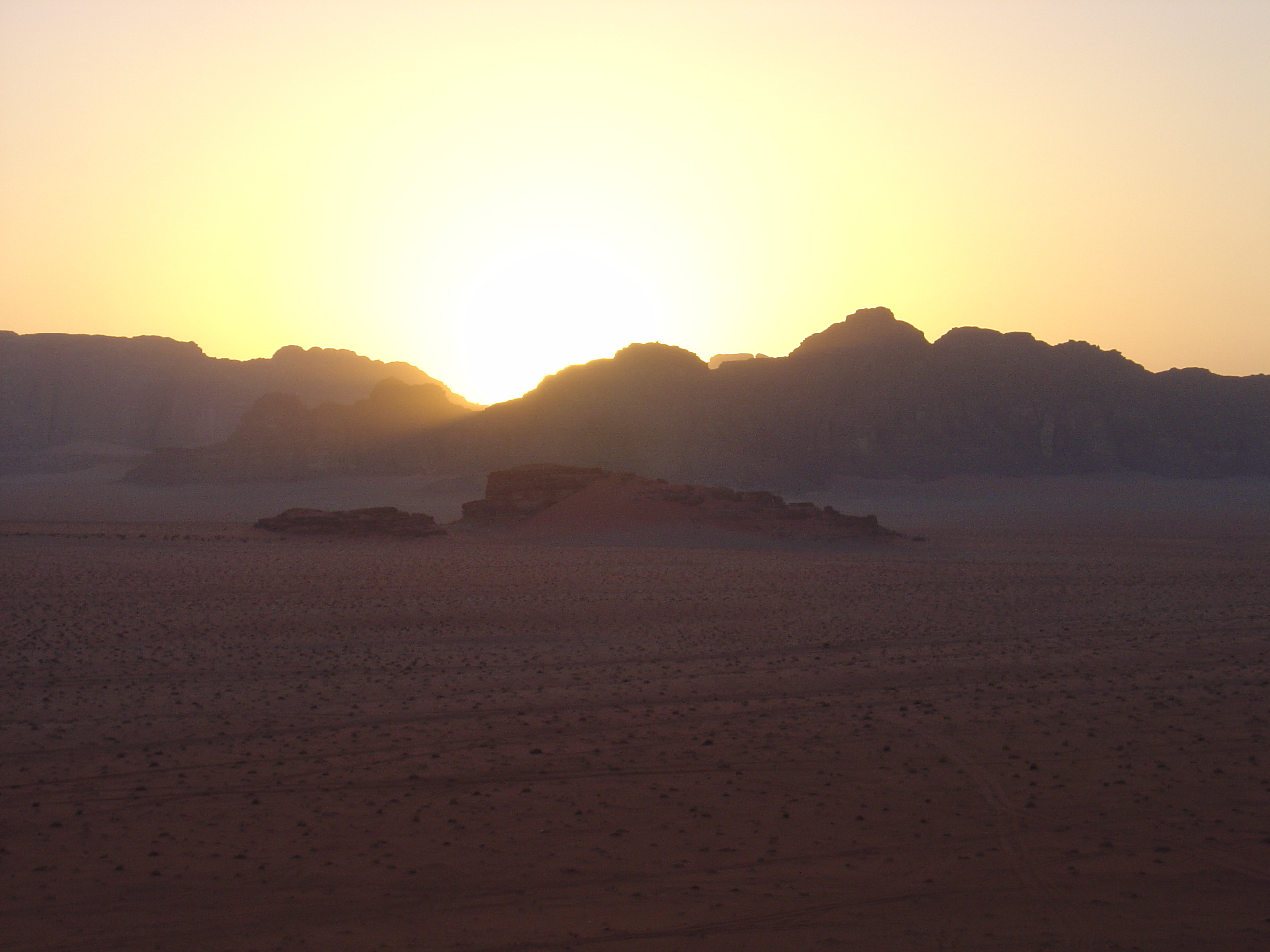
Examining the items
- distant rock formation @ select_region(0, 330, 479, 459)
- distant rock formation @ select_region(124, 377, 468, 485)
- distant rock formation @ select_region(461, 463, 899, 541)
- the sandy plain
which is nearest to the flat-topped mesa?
distant rock formation @ select_region(461, 463, 899, 541)

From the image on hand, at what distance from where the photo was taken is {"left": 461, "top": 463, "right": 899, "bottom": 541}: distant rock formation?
122 feet

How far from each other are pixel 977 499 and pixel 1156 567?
134 ft

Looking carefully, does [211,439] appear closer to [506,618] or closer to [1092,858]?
[506,618]

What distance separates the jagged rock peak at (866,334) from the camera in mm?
82312

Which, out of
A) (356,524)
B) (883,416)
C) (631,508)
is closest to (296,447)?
(356,524)

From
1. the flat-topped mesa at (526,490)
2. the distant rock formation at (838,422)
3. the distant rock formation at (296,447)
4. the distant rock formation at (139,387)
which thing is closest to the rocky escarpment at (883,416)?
the distant rock formation at (838,422)

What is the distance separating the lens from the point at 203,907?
20.2ft

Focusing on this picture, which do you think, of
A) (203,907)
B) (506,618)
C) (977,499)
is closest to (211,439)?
(977,499)

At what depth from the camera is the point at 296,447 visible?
82000 mm

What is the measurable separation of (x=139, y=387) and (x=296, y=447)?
66.0 metres

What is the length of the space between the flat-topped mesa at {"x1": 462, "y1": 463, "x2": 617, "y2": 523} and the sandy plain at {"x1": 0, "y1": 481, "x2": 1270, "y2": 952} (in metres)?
22.9

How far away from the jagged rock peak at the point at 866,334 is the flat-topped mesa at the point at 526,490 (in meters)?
44.8

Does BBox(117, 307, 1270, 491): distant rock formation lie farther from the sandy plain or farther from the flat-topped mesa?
the sandy plain

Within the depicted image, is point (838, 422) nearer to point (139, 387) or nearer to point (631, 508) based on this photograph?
point (631, 508)
